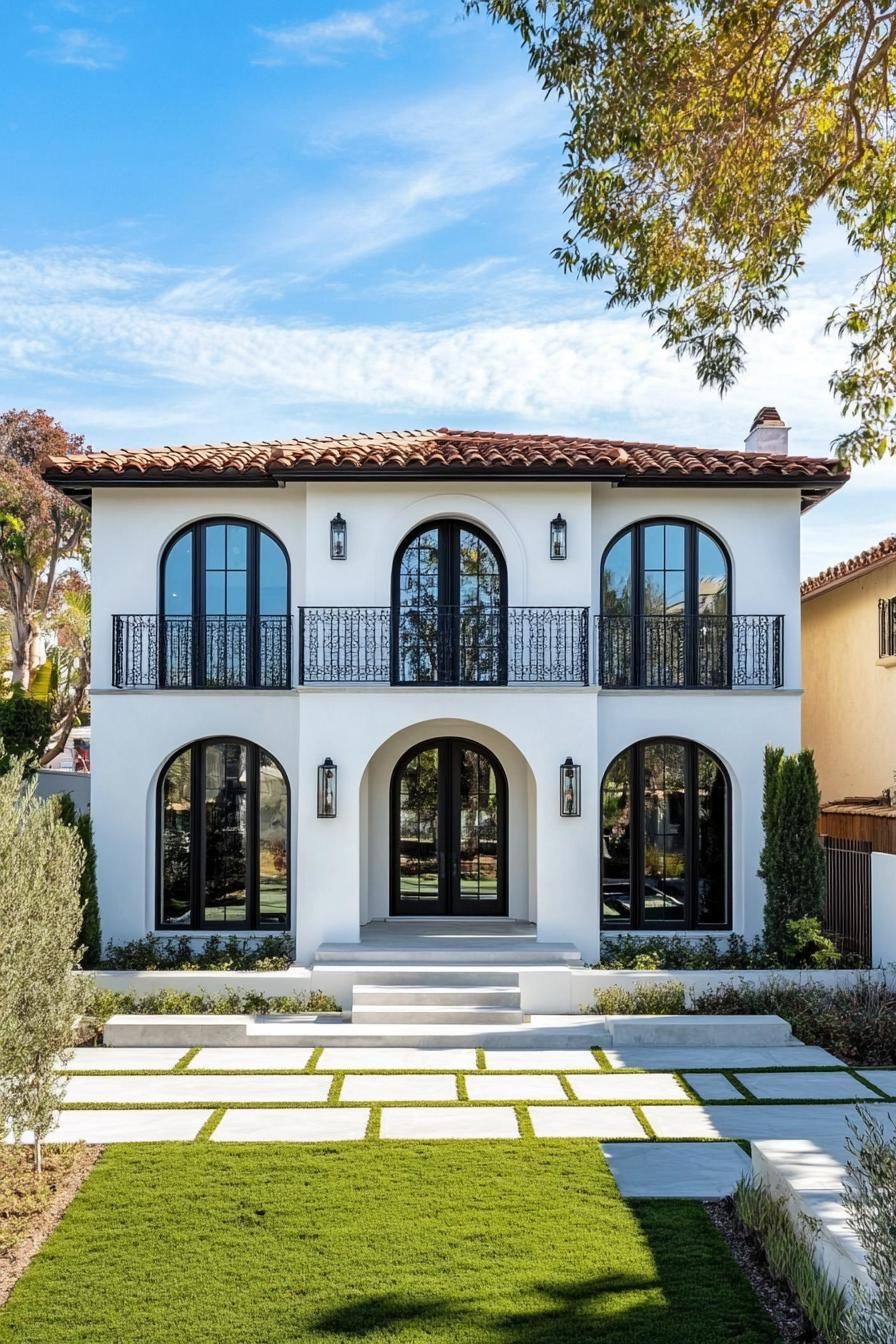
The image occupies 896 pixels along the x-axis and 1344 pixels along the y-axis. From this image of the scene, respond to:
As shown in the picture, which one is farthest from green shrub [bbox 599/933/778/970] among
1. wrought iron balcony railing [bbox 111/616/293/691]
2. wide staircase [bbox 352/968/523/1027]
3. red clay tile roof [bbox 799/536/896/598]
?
wrought iron balcony railing [bbox 111/616/293/691]

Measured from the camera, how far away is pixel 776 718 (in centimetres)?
1664

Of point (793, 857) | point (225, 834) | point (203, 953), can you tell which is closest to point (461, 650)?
point (225, 834)

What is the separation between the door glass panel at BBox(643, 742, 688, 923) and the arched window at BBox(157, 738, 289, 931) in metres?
5.30

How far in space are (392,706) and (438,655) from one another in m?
1.25

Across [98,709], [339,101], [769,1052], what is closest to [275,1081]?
[769,1052]

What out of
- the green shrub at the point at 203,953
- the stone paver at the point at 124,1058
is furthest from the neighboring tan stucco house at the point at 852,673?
the stone paver at the point at 124,1058

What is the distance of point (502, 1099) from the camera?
1110 centimetres

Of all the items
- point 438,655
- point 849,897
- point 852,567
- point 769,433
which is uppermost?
point 769,433

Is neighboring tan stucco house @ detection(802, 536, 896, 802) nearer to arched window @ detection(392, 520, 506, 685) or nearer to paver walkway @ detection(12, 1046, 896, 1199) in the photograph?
arched window @ detection(392, 520, 506, 685)

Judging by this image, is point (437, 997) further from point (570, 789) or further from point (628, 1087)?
point (628, 1087)

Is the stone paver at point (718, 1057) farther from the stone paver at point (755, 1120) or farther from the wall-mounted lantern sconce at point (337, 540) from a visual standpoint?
the wall-mounted lantern sconce at point (337, 540)

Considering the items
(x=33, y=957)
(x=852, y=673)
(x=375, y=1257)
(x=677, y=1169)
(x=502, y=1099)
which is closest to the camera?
(x=375, y=1257)

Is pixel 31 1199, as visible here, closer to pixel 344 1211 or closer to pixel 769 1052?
pixel 344 1211

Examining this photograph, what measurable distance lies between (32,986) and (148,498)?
9642 mm
